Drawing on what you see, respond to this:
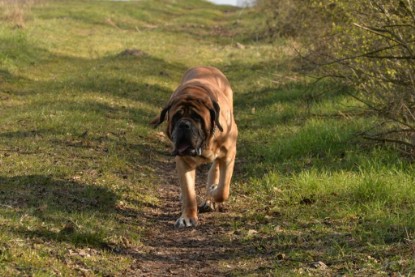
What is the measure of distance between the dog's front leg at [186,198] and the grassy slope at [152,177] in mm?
434

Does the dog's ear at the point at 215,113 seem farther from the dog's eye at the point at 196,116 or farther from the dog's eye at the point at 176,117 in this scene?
the dog's eye at the point at 176,117

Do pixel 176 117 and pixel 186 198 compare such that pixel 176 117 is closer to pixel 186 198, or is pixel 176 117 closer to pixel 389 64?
pixel 186 198

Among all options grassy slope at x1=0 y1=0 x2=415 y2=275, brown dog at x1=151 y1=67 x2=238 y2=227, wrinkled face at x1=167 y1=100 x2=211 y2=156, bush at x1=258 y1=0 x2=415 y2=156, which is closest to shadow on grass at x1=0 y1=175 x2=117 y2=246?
grassy slope at x1=0 y1=0 x2=415 y2=275

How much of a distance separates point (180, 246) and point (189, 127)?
1191mm

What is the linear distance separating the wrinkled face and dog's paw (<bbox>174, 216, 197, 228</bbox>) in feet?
2.44

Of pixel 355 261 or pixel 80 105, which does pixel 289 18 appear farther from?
pixel 355 261

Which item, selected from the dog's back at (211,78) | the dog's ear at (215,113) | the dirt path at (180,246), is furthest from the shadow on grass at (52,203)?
the dog's back at (211,78)

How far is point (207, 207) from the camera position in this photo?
7629mm

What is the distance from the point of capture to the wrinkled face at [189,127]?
6.66 meters

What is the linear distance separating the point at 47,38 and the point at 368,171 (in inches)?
694

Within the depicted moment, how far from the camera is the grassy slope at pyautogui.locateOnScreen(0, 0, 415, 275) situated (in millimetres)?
5609

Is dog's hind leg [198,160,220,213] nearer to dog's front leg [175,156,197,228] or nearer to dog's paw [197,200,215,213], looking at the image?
dog's paw [197,200,215,213]

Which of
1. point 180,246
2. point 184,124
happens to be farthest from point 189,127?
point 180,246

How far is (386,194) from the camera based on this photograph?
7129mm
